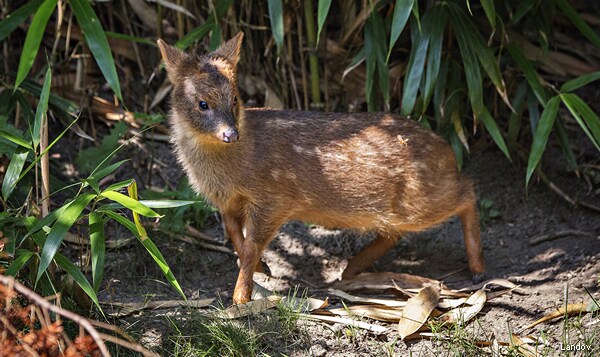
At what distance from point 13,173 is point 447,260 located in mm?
3354

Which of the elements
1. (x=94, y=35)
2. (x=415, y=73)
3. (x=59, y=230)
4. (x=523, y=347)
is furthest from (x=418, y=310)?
(x=94, y=35)

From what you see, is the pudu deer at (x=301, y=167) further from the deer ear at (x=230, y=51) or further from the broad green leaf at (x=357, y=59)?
the broad green leaf at (x=357, y=59)

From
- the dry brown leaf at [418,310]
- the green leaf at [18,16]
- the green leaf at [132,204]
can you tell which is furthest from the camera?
the green leaf at [18,16]

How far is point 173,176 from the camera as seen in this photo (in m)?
6.80

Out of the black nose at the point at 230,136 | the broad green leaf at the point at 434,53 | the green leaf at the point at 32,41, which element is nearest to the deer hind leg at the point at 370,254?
the broad green leaf at the point at 434,53

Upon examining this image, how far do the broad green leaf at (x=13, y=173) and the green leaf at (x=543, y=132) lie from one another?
3374mm

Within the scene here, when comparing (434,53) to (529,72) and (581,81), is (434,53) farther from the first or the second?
(581,81)

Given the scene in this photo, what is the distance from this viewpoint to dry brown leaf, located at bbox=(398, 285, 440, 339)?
15.3 ft

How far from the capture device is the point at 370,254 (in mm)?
5957

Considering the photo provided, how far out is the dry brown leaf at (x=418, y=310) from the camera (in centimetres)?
466

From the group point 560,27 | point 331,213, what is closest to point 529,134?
point 560,27

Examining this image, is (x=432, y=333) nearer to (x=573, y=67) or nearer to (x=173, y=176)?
(x=173, y=176)

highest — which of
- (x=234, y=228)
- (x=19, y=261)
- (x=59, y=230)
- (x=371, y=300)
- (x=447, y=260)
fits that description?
(x=59, y=230)

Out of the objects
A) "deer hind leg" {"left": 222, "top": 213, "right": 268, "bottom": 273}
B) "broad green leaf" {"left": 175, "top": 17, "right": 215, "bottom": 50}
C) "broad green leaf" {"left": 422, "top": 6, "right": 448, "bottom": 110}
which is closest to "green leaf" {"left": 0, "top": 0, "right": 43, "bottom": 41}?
"broad green leaf" {"left": 175, "top": 17, "right": 215, "bottom": 50}
